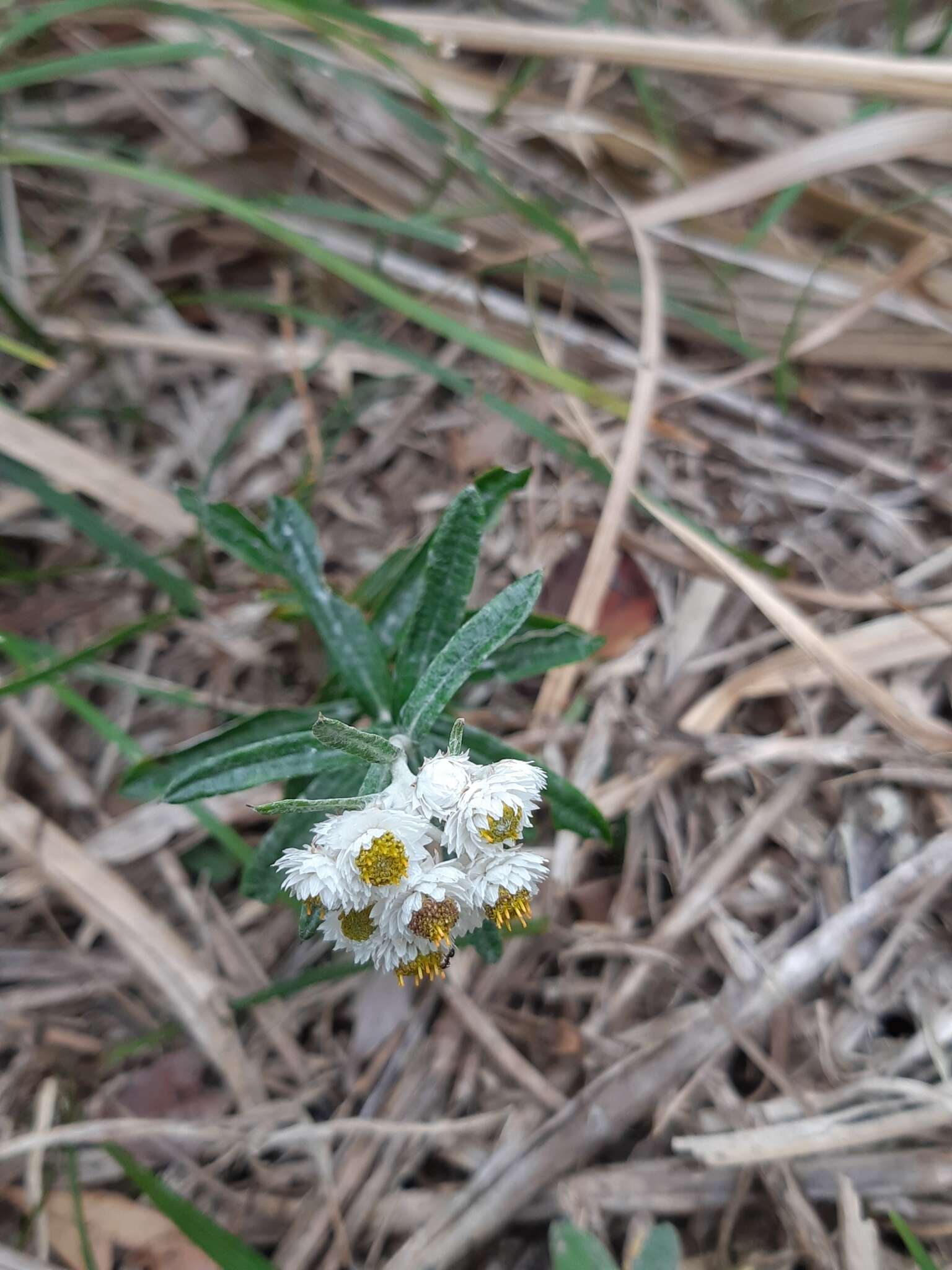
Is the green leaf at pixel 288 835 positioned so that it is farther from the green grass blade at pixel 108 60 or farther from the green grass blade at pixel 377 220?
the green grass blade at pixel 108 60

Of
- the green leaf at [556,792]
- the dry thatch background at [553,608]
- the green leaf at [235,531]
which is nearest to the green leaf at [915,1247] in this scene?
the dry thatch background at [553,608]

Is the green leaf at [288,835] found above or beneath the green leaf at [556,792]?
beneath

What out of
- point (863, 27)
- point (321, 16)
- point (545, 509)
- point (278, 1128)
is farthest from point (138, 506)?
point (863, 27)

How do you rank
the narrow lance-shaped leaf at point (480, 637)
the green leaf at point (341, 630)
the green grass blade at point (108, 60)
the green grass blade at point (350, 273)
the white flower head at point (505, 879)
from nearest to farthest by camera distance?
the white flower head at point (505, 879) < the narrow lance-shaped leaf at point (480, 637) < the green leaf at point (341, 630) < the green grass blade at point (108, 60) < the green grass blade at point (350, 273)

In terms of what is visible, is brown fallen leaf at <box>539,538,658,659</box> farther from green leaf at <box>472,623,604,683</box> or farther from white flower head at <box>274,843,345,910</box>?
white flower head at <box>274,843,345,910</box>

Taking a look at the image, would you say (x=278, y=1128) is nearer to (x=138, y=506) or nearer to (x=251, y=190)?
(x=138, y=506)
